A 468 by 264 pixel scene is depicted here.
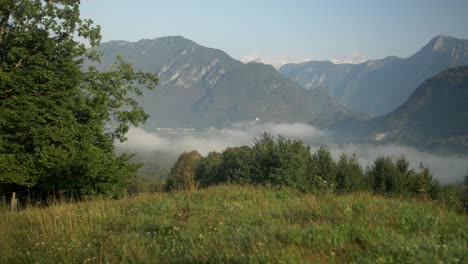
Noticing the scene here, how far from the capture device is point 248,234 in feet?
19.8

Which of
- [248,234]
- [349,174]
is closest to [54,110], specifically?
[248,234]

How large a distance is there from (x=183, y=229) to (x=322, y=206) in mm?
2937

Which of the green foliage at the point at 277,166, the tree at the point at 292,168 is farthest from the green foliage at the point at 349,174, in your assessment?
the tree at the point at 292,168

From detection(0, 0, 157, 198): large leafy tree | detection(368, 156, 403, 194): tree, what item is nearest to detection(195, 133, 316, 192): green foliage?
detection(368, 156, 403, 194): tree

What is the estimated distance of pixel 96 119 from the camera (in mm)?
24625

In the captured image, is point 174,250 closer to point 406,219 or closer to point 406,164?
point 406,219

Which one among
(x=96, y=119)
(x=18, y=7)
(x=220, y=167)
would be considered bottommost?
(x=220, y=167)

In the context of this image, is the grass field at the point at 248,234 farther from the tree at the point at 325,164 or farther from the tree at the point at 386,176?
the tree at the point at 386,176

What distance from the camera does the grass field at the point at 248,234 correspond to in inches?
193

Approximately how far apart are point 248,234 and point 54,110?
19.4 metres

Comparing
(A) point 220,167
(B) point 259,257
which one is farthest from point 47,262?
(A) point 220,167

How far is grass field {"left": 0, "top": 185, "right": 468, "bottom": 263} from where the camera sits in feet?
16.1

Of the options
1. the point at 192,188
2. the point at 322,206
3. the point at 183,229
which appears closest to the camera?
the point at 183,229

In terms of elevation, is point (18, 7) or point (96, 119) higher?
point (18, 7)
